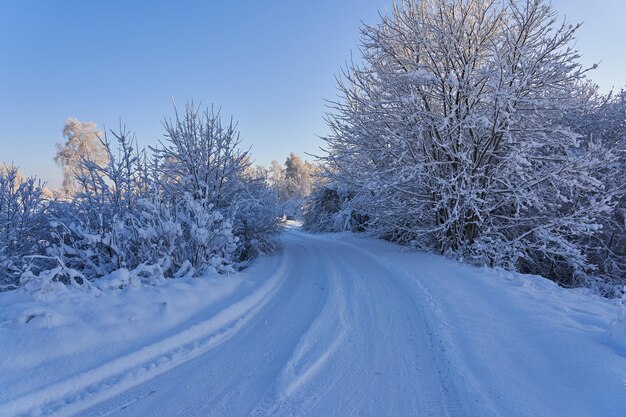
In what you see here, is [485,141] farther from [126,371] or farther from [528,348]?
[126,371]

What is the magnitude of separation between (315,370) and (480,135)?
8.23 m

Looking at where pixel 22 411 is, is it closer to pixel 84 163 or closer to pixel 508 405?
pixel 508 405

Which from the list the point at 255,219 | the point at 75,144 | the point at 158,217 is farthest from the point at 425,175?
the point at 75,144

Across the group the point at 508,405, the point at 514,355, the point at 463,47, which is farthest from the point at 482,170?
the point at 508,405

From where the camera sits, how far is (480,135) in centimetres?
895

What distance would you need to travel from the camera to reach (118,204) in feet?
23.7

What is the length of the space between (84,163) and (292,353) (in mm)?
6516

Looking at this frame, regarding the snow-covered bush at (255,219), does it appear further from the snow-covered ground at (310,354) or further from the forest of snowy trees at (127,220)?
the snow-covered ground at (310,354)

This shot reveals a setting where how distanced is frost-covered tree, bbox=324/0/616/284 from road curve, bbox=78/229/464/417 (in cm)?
487

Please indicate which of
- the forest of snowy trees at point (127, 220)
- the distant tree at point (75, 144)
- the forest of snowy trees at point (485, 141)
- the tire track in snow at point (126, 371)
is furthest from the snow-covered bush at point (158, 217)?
the distant tree at point (75, 144)

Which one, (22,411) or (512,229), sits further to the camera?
(512,229)

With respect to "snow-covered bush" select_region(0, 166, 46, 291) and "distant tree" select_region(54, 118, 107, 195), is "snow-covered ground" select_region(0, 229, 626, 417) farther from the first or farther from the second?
"distant tree" select_region(54, 118, 107, 195)

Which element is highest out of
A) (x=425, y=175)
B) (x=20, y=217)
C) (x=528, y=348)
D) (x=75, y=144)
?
(x=75, y=144)

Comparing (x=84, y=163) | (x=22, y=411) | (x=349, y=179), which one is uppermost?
(x=349, y=179)
